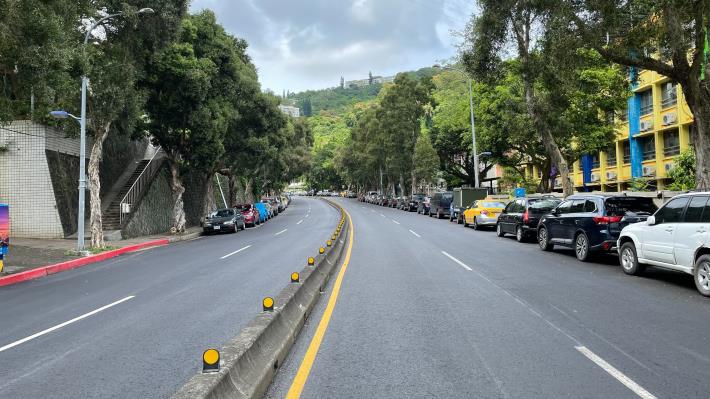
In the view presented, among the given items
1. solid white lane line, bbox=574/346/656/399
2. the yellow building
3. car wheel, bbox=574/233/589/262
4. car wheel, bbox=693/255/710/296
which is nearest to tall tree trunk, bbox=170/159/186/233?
car wheel, bbox=574/233/589/262

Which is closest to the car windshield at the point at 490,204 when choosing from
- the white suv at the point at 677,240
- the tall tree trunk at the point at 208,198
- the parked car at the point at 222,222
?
the parked car at the point at 222,222

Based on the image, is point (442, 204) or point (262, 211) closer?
point (442, 204)

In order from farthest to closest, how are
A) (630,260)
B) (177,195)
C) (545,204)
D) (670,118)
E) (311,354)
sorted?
(670,118) → (177,195) → (545,204) → (630,260) → (311,354)

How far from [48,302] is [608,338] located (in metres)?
9.18

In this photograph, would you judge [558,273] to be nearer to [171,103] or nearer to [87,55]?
[87,55]

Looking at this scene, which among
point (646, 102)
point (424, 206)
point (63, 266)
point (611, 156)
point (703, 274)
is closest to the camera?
point (703, 274)

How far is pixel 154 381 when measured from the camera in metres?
4.88

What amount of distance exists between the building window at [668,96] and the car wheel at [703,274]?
95.5ft

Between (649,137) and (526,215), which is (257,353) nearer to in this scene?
(526,215)

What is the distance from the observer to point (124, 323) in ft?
24.2

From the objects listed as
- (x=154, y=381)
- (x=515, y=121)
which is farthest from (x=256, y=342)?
(x=515, y=121)

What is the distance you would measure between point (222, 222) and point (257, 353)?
964 inches

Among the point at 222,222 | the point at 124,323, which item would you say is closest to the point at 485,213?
the point at 222,222

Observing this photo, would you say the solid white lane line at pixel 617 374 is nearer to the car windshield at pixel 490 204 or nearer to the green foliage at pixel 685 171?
the car windshield at pixel 490 204
